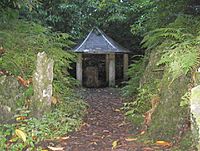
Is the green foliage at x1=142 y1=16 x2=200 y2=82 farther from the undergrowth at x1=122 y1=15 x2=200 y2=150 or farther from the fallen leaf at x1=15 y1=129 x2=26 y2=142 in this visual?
the fallen leaf at x1=15 y1=129 x2=26 y2=142

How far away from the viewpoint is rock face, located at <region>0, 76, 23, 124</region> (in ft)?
16.1

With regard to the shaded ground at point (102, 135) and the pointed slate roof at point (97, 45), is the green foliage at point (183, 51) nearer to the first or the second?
the shaded ground at point (102, 135)

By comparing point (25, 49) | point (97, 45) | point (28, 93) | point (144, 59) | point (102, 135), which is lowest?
point (102, 135)

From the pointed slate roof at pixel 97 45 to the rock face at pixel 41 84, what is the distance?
6836 millimetres

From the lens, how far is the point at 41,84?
507cm

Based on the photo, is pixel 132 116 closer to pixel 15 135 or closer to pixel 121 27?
pixel 15 135

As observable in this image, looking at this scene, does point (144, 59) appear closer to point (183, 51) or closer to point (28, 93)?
point (183, 51)

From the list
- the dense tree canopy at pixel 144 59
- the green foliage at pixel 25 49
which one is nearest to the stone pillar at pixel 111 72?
the dense tree canopy at pixel 144 59

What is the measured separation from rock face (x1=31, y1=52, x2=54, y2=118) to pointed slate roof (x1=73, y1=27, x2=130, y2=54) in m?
6.84

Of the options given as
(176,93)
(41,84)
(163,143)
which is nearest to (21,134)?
(41,84)

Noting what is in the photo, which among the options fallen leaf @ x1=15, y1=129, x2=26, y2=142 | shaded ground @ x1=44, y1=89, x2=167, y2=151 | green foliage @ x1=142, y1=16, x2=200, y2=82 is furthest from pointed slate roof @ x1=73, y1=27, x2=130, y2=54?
fallen leaf @ x1=15, y1=129, x2=26, y2=142

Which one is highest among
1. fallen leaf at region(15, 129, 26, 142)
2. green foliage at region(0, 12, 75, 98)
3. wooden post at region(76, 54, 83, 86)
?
green foliage at region(0, 12, 75, 98)

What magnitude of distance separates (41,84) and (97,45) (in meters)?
7.38

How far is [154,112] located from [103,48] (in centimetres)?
759
